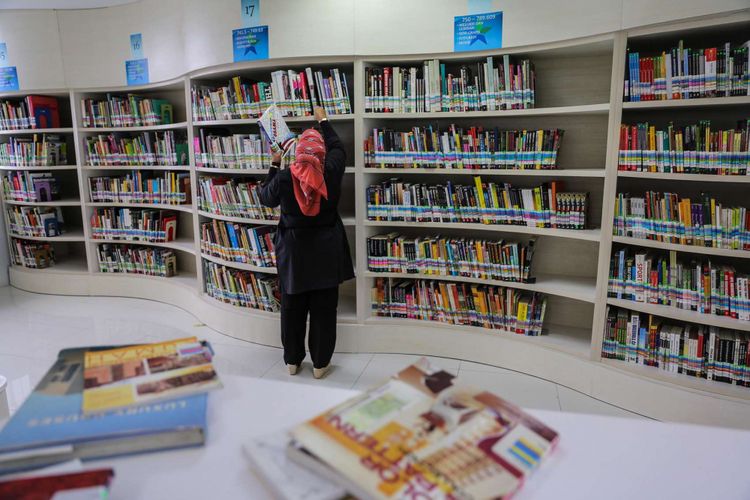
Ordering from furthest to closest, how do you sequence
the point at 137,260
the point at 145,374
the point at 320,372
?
the point at 137,260
the point at 320,372
the point at 145,374

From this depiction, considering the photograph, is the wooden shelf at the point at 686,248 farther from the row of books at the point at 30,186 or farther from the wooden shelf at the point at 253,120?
the row of books at the point at 30,186

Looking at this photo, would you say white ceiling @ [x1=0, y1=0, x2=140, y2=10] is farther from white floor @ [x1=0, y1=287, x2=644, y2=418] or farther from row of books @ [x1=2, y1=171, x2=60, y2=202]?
white floor @ [x1=0, y1=287, x2=644, y2=418]

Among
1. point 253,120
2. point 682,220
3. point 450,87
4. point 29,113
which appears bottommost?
point 682,220

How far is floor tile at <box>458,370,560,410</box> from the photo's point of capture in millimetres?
2992

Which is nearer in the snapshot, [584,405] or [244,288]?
[584,405]

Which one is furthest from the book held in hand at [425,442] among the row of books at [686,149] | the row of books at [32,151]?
the row of books at [32,151]

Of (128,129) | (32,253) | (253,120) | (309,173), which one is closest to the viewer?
(309,173)

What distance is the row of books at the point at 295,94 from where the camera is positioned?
3.48 metres

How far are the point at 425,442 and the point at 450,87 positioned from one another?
2.83 meters

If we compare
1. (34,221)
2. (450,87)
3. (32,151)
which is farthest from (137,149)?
(450,87)

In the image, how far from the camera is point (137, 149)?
4.84 meters

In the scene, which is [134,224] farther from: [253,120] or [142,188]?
[253,120]

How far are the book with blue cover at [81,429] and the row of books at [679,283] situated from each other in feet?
8.56

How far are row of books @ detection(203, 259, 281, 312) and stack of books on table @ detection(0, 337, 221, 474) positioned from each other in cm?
266
